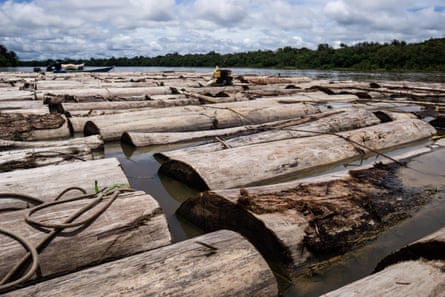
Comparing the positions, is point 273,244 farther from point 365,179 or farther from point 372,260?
point 365,179

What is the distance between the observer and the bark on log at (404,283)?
1.63 metres

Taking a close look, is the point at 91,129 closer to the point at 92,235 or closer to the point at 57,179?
the point at 57,179

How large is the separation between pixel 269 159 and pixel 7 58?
7712cm

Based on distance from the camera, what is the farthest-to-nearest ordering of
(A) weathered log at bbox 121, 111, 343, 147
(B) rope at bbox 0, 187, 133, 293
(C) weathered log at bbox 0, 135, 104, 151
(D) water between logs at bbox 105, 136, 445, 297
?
(A) weathered log at bbox 121, 111, 343, 147 → (C) weathered log at bbox 0, 135, 104, 151 → (D) water between logs at bbox 105, 136, 445, 297 → (B) rope at bbox 0, 187, 133, 293

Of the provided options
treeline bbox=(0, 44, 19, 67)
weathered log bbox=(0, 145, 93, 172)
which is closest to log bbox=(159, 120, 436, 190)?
weathered log bbox=(0, 145, 93, 172)

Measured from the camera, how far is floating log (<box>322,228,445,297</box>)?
164 centimetres

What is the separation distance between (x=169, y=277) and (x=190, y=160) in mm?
2116

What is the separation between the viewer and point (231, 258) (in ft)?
6.04

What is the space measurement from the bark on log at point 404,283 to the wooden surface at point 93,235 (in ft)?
3.73

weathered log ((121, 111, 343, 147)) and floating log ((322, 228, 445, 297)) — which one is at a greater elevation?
weathered log ((121, 111, 343, 147))

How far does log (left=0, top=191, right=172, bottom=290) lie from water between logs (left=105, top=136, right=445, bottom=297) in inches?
22.9

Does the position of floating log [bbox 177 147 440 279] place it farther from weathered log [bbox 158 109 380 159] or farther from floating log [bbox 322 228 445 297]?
weathered log [bbox 158 109 380 159]

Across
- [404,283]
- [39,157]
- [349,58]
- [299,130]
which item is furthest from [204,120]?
[349,58]

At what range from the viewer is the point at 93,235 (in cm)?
205
